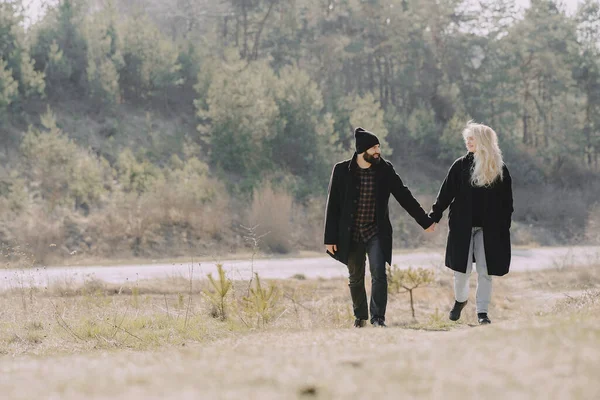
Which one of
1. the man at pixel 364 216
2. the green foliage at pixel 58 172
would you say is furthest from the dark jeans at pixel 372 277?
the green foliage at pixel 58 172

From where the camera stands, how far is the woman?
8.29 metres

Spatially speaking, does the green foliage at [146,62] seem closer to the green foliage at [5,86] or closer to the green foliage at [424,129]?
the green foliage at [5,86]

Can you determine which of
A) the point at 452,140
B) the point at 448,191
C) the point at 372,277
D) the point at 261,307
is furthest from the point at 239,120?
the point at 372,277

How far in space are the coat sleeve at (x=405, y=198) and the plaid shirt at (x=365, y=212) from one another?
238mm

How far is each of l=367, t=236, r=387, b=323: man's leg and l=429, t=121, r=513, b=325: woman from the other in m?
0.80

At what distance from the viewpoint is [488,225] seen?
831 cm

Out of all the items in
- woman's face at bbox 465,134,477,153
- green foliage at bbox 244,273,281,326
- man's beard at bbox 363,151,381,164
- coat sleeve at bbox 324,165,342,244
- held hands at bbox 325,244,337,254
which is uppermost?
woman's face at bbox 465,134,477,153

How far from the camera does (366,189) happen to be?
8.21 m

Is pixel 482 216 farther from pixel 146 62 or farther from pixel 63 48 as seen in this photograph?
pixel 63 48

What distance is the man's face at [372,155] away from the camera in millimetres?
8227

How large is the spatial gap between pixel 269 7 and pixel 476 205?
3771cm

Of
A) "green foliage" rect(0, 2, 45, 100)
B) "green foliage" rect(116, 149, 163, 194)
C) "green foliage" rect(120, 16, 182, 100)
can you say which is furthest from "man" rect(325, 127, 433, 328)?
"green foliage" rect(120, 16, 182, 100)

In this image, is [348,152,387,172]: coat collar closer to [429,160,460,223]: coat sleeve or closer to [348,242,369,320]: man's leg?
[429,160,460,223]: coat sleeve

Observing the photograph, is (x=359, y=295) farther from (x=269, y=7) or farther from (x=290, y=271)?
(x=269, y=7)
